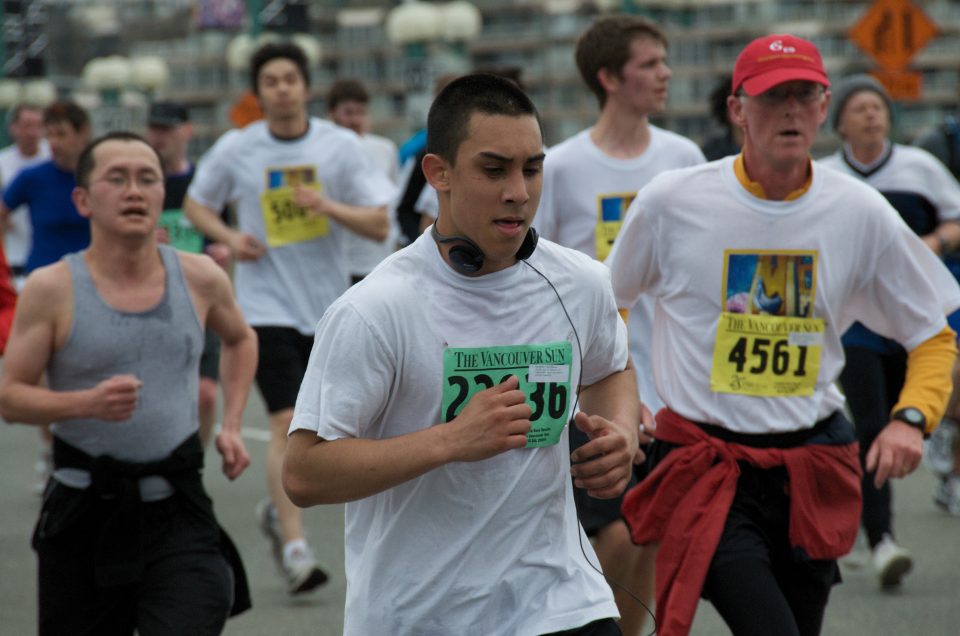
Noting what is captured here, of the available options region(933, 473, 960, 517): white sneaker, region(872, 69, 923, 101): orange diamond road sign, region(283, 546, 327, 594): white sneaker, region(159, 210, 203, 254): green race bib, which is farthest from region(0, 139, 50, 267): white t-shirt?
region(872, 69, 923, 101): orange diamond road sign

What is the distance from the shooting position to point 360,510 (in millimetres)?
3865

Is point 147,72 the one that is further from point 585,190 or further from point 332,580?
point 585,190

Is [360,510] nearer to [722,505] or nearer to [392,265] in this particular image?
[392,265]

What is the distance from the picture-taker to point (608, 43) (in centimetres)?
695

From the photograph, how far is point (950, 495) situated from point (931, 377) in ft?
17.6

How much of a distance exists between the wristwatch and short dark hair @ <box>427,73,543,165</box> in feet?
5.49

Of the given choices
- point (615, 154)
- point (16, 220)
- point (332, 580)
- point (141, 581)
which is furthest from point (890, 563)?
point (16, 220)

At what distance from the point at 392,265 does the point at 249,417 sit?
10.9 metres

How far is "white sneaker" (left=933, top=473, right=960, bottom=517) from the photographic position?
10109mm

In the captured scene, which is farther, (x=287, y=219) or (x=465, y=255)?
(x=287, y=219)

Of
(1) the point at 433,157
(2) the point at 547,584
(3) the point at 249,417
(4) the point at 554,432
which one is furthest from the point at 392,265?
(3) the point at 249,417

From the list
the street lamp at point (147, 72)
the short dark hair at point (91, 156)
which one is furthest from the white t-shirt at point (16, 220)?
the street lamp at point (147, 72)

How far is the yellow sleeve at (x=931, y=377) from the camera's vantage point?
4.96 metres

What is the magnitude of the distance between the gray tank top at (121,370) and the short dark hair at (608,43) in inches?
90.1
